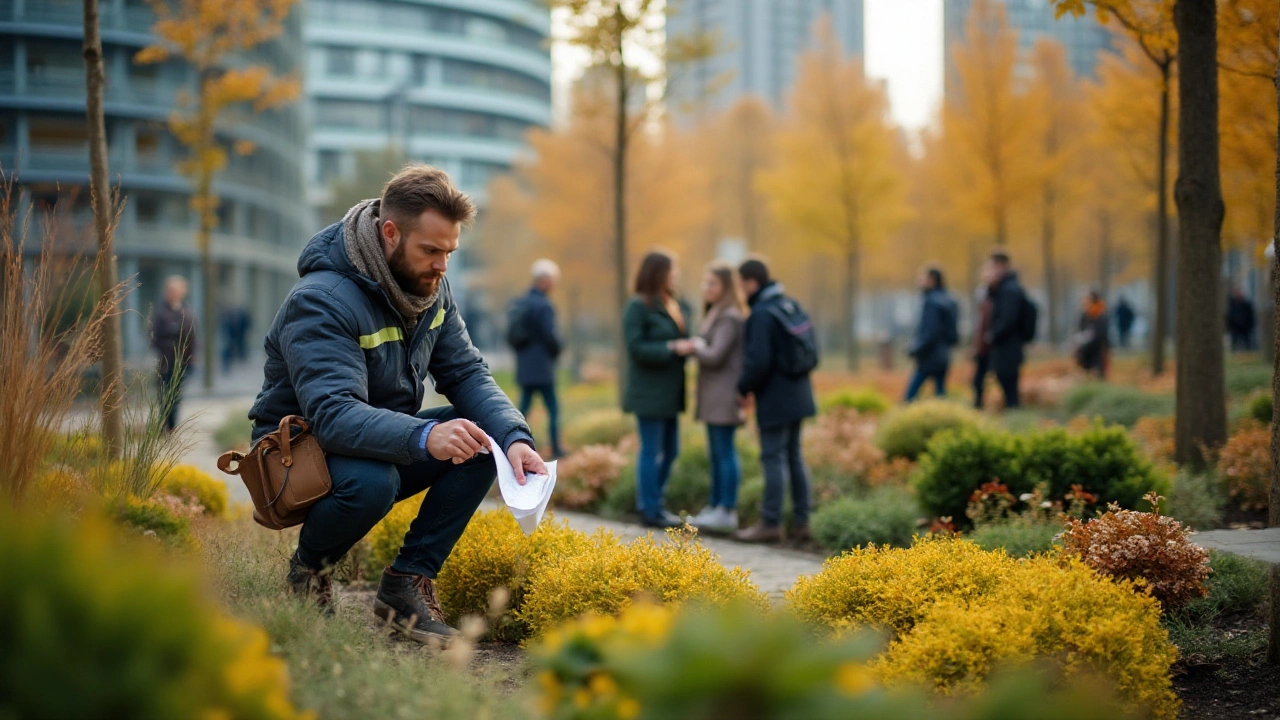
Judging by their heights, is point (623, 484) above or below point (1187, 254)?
below

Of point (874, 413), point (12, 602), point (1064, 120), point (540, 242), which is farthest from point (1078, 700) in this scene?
point (540, 242)

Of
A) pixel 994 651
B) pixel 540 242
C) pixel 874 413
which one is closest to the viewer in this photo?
pixel 994 651

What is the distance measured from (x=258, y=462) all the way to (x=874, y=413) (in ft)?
28.4

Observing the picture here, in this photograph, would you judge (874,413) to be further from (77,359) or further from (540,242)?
(540,242)

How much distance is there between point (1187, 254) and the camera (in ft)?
22.7

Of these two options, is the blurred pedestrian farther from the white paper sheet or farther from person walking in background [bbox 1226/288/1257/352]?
person walking in background [bbox 1226/288/1257/352]

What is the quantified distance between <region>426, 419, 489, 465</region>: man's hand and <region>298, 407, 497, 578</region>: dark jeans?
10.8 inches

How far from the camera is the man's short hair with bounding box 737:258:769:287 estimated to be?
746 centimetres

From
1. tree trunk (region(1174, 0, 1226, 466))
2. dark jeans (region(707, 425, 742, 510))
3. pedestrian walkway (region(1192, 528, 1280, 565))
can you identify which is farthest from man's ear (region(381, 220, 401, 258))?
tree trunk (region(1174, 0, 1226, 466))

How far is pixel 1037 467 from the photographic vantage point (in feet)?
20.8

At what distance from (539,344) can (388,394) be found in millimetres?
7264

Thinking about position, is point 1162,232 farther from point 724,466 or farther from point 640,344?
point 640,344

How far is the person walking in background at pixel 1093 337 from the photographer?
18452mm

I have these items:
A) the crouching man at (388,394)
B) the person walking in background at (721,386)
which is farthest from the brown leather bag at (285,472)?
the person walking in background at (721,386)
